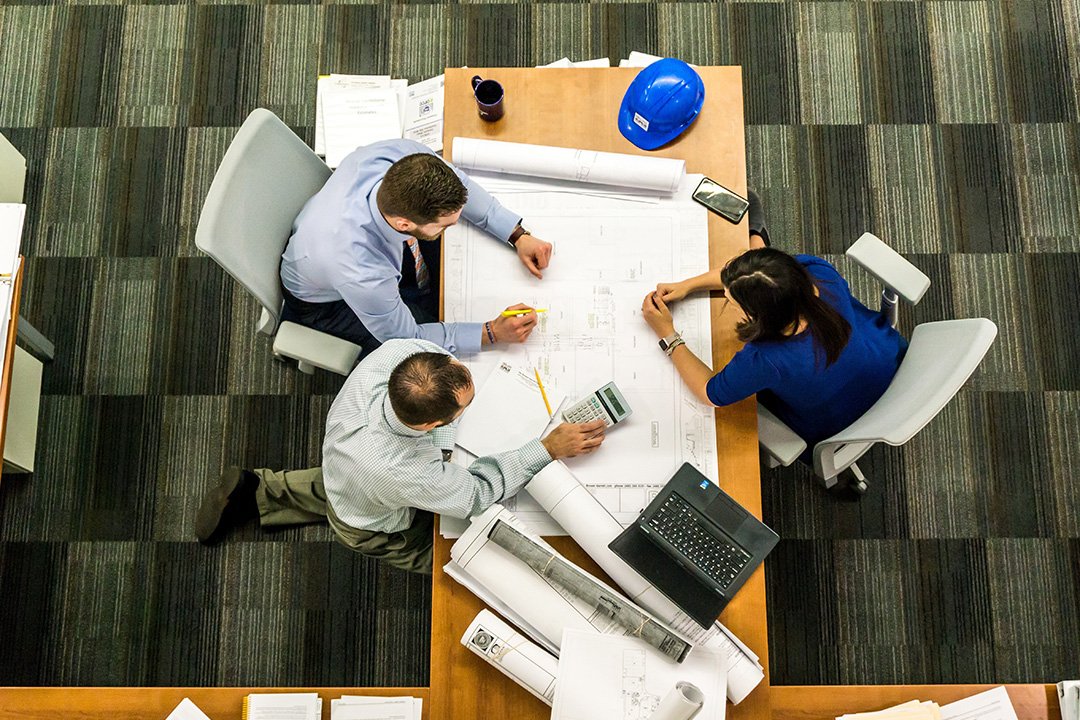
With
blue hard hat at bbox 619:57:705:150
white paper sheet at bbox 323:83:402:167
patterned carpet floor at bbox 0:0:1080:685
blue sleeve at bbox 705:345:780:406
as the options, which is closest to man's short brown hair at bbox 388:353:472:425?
blue sleeve at bbox 705:345:780:406

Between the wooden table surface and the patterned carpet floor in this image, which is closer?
the wooden table surface

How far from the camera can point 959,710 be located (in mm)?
1639

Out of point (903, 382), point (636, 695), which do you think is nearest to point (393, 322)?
point (636, 695)

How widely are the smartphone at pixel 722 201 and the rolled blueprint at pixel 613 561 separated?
704 millimetres

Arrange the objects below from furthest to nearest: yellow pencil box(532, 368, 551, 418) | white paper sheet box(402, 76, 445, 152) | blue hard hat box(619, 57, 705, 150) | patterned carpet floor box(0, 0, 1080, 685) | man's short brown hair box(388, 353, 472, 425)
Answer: patterned carpet floor box(0, 0, 1080, 685) < white paper sheet box(402, 76, 445, 152) < blue hard hat box(619, 57, 705, 150) < yellow pencil box(532, 368, 551, 418) < man's short brown hair box(388, 353, 472, 425)

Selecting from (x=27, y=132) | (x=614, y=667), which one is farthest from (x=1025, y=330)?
(x=27, y=132)

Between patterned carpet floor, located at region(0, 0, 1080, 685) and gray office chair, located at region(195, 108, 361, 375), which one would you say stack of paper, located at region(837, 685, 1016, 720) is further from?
gray office chair, located at region(195, 108, 361, 375)

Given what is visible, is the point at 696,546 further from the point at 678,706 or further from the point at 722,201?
the point at 722,201

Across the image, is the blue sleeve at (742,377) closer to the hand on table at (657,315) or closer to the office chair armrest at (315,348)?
the hand on table at (657,315)

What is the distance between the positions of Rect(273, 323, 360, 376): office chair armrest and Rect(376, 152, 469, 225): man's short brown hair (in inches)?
13.9

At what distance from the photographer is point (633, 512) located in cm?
163

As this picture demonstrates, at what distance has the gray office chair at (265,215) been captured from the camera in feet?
5.45

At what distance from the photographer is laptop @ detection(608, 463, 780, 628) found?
1526 mm

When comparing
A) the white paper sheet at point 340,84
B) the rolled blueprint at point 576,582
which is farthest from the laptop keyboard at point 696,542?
the white paper sheet at point 340,84
